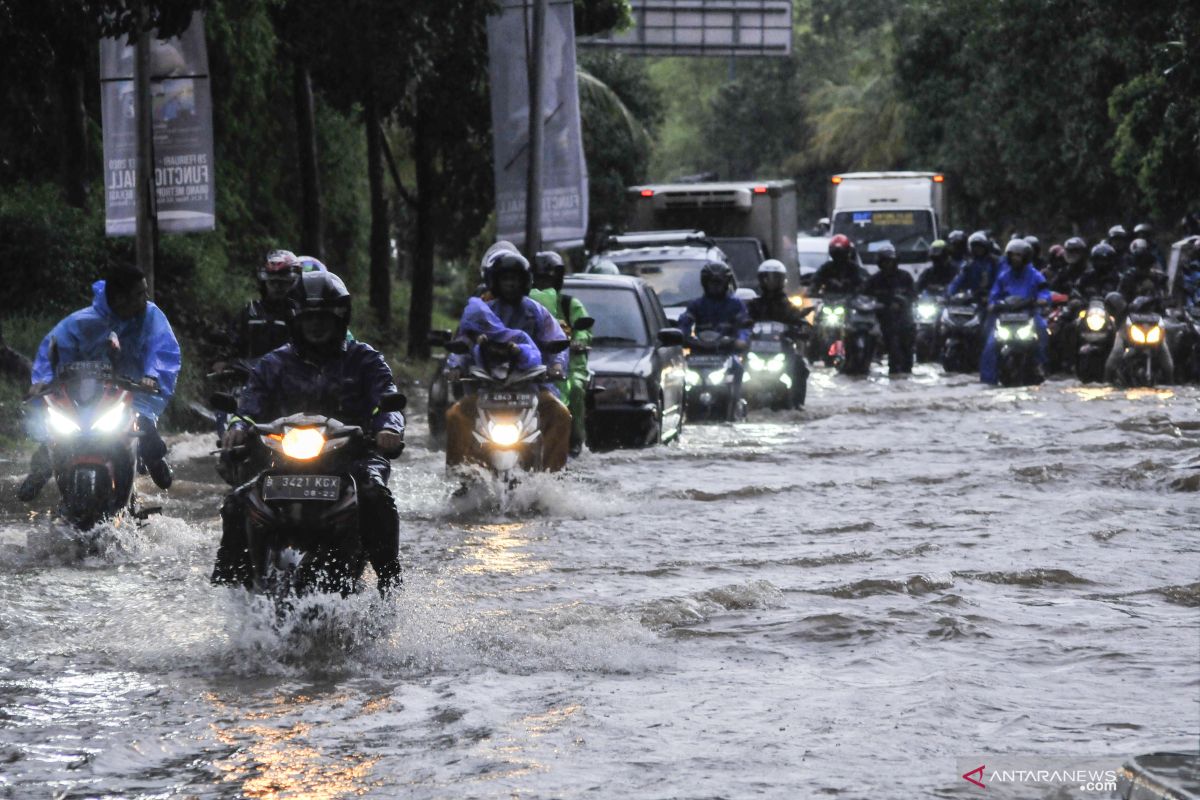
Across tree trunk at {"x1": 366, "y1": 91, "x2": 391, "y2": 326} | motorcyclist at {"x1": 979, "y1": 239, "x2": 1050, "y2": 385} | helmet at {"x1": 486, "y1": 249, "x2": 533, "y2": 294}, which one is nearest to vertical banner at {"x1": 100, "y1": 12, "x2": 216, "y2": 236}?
helmet at {"x1": 486, "y1": 249, "x2": 533, "y2": 294}

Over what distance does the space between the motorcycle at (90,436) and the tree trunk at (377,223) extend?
15.1 metres

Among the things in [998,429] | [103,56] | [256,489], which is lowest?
[998,429]

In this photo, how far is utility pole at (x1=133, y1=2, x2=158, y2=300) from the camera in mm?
16391

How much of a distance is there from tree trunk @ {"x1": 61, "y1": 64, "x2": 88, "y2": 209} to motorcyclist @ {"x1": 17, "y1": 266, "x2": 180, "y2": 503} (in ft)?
36.1

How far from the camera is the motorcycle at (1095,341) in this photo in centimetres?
2383

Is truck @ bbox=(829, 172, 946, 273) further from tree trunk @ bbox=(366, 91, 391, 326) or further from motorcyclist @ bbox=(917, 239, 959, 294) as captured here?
tree trunk @ bbox=(366, 91, 391, 326)

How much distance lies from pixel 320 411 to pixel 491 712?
1690 millimetres

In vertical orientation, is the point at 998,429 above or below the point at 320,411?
below

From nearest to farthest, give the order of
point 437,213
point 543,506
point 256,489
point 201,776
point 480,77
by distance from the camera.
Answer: point 201,776, point 256,489, point 543,506, point 480,77, point 437,213

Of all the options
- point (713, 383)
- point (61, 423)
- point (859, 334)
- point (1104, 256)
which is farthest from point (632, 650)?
point (859, 334)

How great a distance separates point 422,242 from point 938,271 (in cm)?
731

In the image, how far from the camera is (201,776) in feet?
20.5

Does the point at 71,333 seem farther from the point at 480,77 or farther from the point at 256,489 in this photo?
the point at 480,77

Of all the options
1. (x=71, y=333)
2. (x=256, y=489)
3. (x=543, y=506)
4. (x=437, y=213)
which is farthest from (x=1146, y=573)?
(x=437, y=213)
